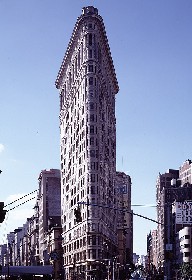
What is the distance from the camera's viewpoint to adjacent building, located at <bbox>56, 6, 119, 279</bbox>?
112 m

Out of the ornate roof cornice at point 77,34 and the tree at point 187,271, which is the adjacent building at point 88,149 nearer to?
the ornate roof cornice at point 77,34

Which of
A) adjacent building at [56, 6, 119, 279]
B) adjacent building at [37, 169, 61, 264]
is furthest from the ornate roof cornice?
adjacent building at [37, 169, 61, 264]

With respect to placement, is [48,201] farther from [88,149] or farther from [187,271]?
[88,149]

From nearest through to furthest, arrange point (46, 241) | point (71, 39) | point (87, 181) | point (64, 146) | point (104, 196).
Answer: point (87, 181) → point (104, 196) → point (71, 39) → point (64, 146) → point (46, 241)

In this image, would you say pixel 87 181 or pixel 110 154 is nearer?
pixel 87 181

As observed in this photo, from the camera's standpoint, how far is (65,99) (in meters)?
152

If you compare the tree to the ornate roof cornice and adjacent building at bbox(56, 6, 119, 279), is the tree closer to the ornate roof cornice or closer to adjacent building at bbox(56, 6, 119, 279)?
adjacent building at bbox(56, 6, 119, 279)

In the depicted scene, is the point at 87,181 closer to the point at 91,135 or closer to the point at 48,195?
the point at 91,135

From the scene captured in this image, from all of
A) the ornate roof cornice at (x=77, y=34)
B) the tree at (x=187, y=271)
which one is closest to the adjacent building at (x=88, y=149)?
the ornate roof cornice at (x=77, y=34)

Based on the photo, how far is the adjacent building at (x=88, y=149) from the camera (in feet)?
367

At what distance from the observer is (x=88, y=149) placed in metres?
114

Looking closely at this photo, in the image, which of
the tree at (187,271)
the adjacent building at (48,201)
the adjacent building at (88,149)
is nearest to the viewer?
the adjacent building at (88,149)

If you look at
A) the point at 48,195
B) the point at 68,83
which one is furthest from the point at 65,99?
the point at 48,195

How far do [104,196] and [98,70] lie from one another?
33290mm
